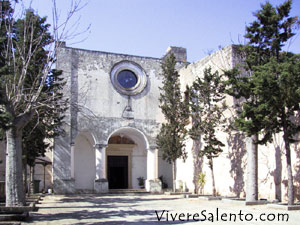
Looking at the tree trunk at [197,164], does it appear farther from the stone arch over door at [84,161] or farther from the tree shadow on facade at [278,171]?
the stone arch over door at [84,161]

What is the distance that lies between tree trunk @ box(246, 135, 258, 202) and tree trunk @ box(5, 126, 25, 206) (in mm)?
7983

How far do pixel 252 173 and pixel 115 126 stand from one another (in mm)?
10602

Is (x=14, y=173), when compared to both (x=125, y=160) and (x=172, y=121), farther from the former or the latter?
(x=125, y=160)

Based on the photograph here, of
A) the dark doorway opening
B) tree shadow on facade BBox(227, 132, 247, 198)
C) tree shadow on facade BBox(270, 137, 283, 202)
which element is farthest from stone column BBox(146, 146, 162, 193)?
tree shadow on facade BBox(270, 137, 283, 202)

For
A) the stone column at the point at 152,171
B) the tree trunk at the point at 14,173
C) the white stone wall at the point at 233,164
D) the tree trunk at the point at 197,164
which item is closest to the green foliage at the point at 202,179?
the white stone wall at the point at 233,164

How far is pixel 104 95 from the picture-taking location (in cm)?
2230

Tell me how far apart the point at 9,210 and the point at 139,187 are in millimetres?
15502

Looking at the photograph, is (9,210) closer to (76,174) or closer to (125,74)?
(76,174)

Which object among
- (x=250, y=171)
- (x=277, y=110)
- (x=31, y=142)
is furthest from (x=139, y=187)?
(x=277, y=110)

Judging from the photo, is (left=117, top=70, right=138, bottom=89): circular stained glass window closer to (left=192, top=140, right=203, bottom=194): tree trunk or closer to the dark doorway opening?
the dark doorway opening

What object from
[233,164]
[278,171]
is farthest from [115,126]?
[278,171]

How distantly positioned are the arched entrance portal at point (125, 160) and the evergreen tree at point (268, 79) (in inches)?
472

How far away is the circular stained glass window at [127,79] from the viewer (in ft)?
76.2

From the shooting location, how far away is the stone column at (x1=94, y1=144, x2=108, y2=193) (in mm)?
21062
